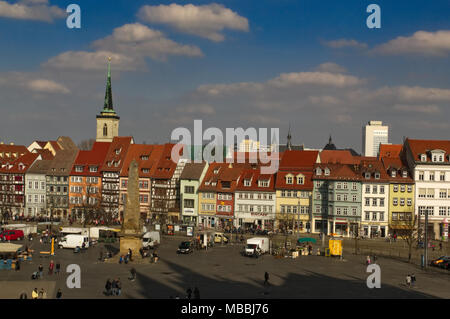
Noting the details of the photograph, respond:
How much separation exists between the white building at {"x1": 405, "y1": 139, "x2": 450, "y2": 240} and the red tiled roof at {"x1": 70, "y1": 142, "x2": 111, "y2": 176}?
5355cm

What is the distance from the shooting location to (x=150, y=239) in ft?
232

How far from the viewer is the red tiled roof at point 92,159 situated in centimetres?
11162

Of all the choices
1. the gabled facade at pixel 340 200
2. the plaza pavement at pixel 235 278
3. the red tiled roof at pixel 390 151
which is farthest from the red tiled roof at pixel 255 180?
the plaza pavement at pixel 235 278

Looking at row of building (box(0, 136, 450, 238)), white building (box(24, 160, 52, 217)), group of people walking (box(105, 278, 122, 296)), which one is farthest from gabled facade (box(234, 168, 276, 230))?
group of people walking (box(105, 278, 122, 296))

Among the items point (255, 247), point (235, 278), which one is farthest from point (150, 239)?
point (235, 278)

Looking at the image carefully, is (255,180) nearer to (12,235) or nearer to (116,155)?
(116,155)

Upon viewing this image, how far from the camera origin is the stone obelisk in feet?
195

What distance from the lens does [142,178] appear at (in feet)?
352

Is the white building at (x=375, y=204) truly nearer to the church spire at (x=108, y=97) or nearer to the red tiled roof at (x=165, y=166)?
the red tiled roof at (x=165, y=166)

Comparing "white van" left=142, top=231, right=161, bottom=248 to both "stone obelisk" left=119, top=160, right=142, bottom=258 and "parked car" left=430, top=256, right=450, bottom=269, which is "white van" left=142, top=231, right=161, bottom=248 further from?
"parked car" left=430, top=256, right=450, bottom=269
